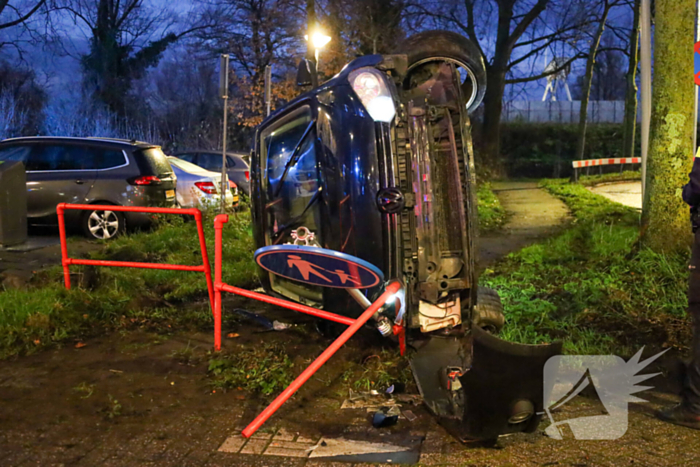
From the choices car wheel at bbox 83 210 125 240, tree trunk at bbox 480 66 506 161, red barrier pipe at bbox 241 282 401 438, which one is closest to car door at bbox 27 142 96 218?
car wheel at bbox 83 210 125 240

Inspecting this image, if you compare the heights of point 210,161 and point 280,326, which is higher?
point 210,161

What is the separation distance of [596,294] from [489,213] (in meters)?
7.20

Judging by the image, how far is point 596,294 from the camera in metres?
6.12

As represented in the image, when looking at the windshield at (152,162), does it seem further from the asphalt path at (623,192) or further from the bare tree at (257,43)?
the bare tree at (257,43)

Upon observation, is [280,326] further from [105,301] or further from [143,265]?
[105,301]

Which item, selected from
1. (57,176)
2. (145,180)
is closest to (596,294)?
(145,180)

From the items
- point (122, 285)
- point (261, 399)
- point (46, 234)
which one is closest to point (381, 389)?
point (261, 399)

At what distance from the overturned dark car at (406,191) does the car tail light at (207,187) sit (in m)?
7.79

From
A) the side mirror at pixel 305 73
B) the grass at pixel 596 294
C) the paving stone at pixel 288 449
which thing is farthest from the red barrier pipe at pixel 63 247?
the grass at pixel 596 294

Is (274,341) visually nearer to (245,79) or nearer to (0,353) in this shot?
(0,353)

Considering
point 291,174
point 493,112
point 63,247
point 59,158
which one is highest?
point 493,112

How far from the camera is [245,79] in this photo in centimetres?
2986

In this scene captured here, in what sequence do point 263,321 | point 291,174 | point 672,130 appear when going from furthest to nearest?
1. point 672,130
2. point 263,321
3. point 291,174

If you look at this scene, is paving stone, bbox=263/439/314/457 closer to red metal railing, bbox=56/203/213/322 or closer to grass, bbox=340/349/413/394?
grass, bbox=340/349/413/394
